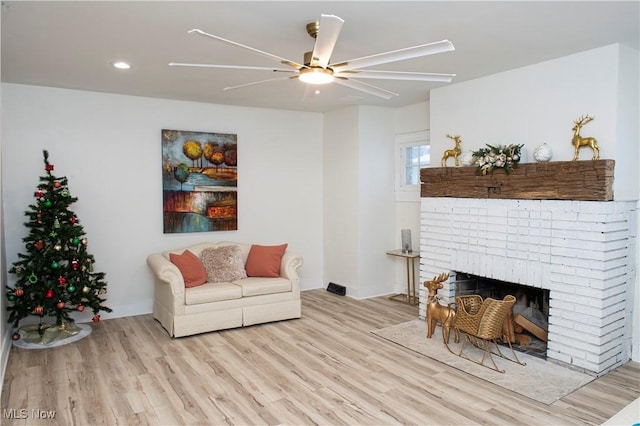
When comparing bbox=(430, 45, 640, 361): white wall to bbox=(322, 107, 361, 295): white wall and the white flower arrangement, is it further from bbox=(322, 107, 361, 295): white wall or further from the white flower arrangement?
bbox=(322, 107, 361, 295): white wall

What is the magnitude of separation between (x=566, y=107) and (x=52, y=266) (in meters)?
4.79

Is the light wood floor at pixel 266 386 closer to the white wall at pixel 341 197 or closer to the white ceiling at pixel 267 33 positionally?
the white wall at pixel 341 197

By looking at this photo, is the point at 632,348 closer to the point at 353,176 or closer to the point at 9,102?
the point at 353,176

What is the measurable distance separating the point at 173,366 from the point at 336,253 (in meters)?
3.05

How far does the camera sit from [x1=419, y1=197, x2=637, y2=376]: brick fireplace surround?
3494mm

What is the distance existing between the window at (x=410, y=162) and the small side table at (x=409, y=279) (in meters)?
0.75

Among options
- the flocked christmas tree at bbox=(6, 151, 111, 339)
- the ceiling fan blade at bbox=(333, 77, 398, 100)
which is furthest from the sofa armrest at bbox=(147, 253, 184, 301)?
the ceiling fan blade at bbox=(333, 77, 398, 100)

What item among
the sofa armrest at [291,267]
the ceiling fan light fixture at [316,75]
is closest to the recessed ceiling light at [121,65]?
the ceiling fan light fixture at [316,75]

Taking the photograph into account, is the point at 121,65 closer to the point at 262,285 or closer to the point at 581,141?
the point at 262,285

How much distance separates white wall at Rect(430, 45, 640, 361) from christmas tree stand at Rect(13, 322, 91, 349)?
4317mm

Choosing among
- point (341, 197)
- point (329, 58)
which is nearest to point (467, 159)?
point (341, 197)

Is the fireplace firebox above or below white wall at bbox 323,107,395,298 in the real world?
below

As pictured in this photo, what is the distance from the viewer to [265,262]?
5125 mm

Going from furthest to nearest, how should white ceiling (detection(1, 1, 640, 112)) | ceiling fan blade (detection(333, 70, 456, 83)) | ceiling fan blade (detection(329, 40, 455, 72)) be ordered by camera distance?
ceiling fan blade (detection(333, 70, 456, 83))
white ceiling (detection(1, 1, 640, 112))
ceiling fan blade (detection(329, 40, 455, 72))
